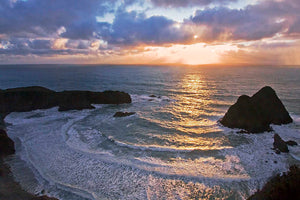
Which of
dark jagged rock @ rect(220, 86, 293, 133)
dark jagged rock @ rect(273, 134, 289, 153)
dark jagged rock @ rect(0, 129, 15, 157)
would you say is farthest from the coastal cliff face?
dark jagged rock @ rect(273, 134, 289, 153)

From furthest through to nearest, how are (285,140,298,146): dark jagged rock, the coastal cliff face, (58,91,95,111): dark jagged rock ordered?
(58,91,95,111): dark jagged rock, the coastal cliff face, (285,140,298,146): dark jagged rock

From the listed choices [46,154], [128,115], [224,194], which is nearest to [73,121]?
[128,115]

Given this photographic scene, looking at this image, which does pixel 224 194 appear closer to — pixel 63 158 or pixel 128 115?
pixel 63 158

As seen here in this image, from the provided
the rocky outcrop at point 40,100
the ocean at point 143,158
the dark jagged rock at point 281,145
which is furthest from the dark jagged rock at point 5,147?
the dark jagged rock at point 281,145

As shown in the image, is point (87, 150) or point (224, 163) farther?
point (87, 150)

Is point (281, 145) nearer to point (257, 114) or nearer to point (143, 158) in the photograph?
point (257, 114)

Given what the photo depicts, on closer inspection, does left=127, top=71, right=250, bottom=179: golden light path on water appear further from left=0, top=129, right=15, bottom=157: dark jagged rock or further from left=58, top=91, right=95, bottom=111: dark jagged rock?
left=58, top=91, right=95, bottom=111: dark jagged rock
